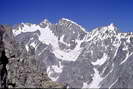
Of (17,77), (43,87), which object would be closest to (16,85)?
(17,77)

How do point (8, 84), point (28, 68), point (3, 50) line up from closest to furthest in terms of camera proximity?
point (3, 50) < point (8, 84) < point (28, 68)

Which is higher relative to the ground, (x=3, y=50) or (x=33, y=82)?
(x=3, y=50)

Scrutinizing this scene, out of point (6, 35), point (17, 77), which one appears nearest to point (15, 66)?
point (17, 77)

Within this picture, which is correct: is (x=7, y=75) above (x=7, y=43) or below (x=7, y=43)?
below

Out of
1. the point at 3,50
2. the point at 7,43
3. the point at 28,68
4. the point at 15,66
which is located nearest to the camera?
the point at 3,50

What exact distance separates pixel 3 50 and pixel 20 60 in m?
18.2

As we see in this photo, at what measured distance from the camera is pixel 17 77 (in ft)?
278

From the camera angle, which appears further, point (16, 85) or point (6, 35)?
point (6, 35)

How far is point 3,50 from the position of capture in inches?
2869

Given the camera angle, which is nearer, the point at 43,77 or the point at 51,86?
the point at 51,86

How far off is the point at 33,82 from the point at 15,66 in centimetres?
752

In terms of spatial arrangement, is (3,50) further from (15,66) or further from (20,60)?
(20,60)

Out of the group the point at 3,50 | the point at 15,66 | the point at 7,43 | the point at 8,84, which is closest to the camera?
the point at 3,50

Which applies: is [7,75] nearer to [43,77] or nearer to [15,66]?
[15,66]
